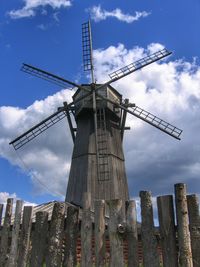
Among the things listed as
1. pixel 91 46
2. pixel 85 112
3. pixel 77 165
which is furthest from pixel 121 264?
pixel 91 46

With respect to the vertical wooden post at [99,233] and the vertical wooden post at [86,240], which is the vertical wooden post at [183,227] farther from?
the vertical wooden post at [86,240]

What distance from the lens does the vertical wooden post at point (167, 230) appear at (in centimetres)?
495

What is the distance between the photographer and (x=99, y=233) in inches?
212

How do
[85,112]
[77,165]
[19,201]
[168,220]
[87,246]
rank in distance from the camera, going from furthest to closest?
[85,112]
[77,165]
[19,201]
[87,246]
[168,220]

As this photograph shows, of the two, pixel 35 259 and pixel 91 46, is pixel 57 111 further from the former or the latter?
pixel 35 259

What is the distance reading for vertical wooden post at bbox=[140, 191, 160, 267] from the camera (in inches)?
197

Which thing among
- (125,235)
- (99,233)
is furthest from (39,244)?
(125,235)

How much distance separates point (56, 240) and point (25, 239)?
851mm

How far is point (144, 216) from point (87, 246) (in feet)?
3.16

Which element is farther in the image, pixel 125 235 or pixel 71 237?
pixel 71 237

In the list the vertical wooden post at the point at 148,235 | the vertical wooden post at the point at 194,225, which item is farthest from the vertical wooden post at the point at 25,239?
the vertical wooden post at the point at 194,225

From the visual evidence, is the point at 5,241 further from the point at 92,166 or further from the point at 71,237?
the point at 92,166

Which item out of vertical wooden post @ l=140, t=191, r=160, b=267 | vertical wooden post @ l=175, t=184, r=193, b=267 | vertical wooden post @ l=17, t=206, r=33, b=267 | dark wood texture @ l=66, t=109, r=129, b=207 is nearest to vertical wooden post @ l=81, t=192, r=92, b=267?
vertical wooden post @ l=140, t=191, r=160, b=267

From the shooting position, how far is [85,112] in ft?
68.1
